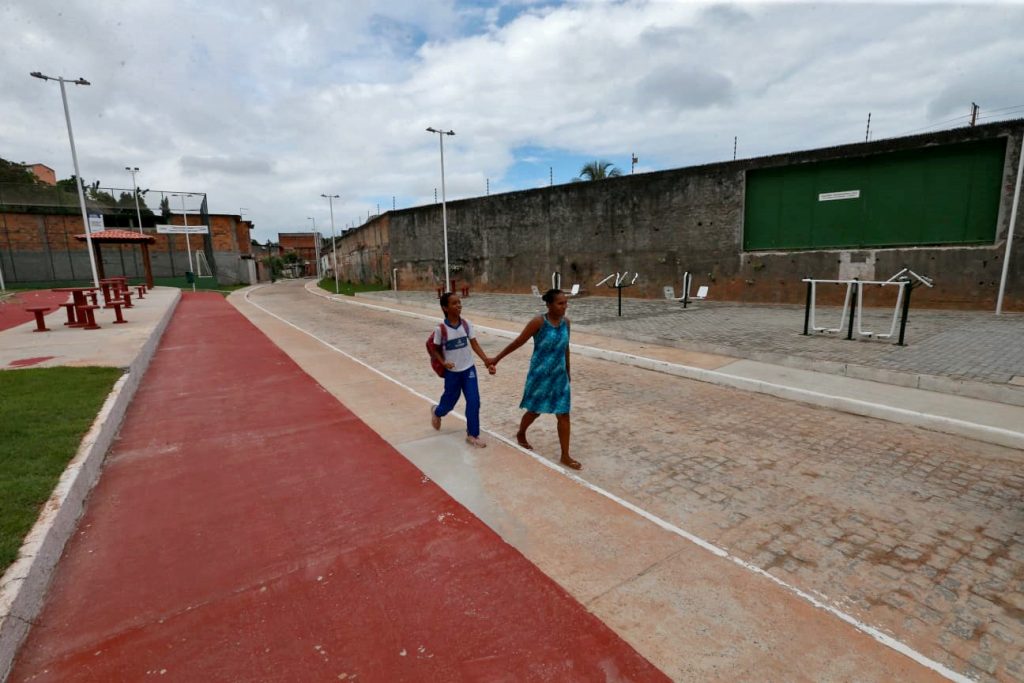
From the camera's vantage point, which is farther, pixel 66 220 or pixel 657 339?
pixel 66 220

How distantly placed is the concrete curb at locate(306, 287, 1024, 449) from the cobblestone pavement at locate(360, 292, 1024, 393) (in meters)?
1.35

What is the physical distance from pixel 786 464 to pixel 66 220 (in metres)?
48.9

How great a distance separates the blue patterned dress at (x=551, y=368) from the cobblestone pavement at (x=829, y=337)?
17.2 ft

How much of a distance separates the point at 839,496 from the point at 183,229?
1949 inches

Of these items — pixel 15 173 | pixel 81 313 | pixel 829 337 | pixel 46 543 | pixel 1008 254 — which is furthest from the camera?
pixel 15 173

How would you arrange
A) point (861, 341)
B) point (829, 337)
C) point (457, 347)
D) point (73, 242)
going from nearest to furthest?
point (457, 347)
point (861, 341)
point (829, 337)
point (73, 242)

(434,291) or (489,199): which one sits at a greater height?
(489,199)

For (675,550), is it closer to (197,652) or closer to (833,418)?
(197,652)

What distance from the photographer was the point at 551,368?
4.59 meters

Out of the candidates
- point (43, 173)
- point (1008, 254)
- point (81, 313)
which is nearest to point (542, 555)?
point (1008, 254)

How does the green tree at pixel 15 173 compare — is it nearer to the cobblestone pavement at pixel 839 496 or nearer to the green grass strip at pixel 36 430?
the green grass strip at pixel 36 430

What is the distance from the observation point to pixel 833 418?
19.5 feet

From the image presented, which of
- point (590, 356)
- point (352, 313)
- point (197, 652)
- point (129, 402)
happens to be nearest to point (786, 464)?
point (197, 652)

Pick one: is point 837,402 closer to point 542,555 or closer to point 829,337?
point 829,337
